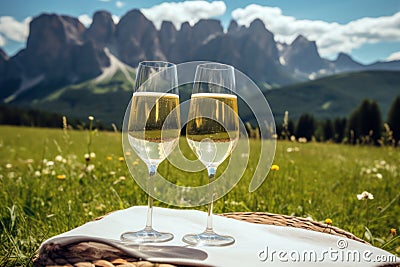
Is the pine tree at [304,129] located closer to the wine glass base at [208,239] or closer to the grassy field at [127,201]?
the grassy field at [127,201]

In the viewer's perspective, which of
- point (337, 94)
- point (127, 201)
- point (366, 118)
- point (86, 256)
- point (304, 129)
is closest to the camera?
point (86, 256)

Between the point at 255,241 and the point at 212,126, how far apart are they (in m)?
0.52

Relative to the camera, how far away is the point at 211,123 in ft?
4.74

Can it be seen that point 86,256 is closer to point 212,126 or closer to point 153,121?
point 153,121

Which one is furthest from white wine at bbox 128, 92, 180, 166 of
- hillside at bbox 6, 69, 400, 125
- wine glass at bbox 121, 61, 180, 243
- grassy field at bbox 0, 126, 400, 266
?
hillside at bbox 6, 69, 400, 125

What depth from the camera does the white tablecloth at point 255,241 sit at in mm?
1374

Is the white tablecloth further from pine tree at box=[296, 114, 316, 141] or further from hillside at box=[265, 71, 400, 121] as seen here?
hillside at box=[265, 71, 400, 121]

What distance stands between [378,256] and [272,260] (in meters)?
0.47

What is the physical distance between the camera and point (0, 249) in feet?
8.04

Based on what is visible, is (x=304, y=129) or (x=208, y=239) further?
(x=304, y=129)

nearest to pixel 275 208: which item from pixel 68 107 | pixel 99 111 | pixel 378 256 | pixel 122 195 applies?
pixel 122 195

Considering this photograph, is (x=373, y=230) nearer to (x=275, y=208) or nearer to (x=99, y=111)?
(x=275, y=208)

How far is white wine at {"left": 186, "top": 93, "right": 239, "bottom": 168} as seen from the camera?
1441mm

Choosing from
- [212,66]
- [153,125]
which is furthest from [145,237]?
[212,66]
